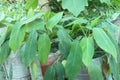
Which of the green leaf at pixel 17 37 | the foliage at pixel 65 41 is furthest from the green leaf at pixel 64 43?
the green leaf at pixel 17 37

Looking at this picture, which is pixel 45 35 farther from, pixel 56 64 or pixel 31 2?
pixel 31 2

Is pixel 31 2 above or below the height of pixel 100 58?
above

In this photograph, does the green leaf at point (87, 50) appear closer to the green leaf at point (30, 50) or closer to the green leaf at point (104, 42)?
the green leaf at point (104, 42)

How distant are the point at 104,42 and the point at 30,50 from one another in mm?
198

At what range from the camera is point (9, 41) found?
2.12ft

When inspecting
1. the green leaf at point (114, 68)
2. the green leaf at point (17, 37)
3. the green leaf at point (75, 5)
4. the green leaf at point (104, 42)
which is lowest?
the green leaf at point (114, 68)

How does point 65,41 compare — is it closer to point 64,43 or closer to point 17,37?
point 64,43

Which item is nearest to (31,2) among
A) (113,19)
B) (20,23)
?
(20,23)

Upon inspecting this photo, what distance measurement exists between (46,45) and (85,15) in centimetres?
30

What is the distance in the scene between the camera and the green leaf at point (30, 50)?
0.63 m

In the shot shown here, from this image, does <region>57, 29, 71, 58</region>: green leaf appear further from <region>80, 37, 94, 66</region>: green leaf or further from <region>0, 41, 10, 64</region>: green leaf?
<region>0, 41, 10, 64</region>: green leaf

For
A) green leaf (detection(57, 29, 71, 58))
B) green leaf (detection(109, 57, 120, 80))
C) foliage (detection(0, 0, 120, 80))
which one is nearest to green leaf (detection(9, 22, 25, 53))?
foliage (detection(0, 0, 120, 80))

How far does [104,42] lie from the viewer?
0.60 m

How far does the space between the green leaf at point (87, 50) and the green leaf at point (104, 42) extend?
21 millimetres
